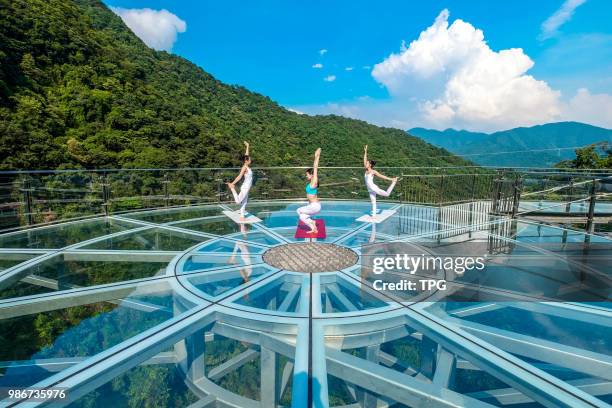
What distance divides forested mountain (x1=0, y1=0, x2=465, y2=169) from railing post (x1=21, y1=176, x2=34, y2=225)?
1771 centimetres

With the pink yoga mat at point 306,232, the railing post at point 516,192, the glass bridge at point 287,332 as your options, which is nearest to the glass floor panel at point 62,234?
the glass bridge at point 287,332

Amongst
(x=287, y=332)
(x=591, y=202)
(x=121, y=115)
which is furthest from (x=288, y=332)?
(x=121, y=115)

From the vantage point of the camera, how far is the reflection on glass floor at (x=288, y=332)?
2.07 meters

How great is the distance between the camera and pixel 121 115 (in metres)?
26.2

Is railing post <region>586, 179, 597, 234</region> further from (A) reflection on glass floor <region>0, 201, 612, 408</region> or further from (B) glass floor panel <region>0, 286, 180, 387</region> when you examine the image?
(B) glass floor panel <region>0, 286, 180, 387</region>

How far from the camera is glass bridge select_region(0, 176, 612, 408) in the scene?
6.77 feet

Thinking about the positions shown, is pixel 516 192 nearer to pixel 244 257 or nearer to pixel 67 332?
pixel 244 257

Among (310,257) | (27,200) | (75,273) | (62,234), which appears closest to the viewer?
→ (75,273)

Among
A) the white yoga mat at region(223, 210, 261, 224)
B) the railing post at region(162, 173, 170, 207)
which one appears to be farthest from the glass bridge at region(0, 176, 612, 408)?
the railing post at region(162, 173, 170, 207)

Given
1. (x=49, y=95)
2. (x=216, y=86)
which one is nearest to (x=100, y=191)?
(x=49, y=95)

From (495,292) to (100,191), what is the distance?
8.23 meters

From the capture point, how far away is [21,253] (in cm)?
478

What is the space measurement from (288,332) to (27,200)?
22.6 ft

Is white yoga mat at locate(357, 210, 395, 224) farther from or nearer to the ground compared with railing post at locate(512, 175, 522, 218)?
nearer to the ground
